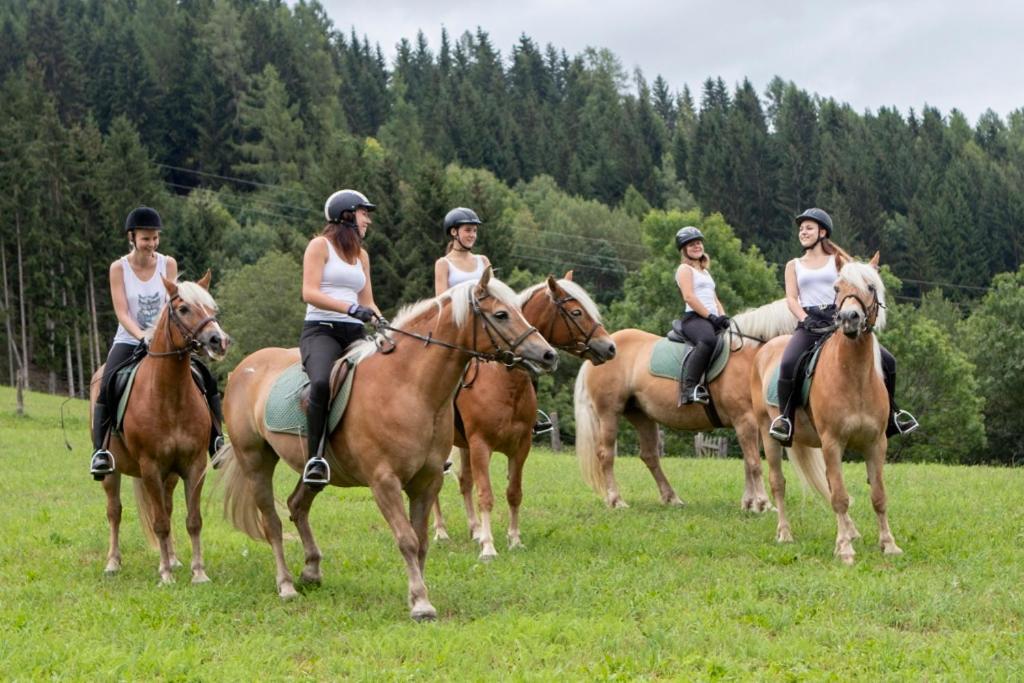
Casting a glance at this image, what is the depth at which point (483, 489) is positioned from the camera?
37.5 feet

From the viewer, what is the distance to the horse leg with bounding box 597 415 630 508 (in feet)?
48.8

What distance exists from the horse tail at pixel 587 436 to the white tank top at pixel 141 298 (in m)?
5.98

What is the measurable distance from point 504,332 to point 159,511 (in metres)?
4.01

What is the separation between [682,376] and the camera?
14.4 m

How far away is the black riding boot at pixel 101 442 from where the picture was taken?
Result: 10.5 meters

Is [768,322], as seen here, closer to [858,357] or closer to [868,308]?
[858,357]

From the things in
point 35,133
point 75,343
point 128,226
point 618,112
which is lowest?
point 75,343

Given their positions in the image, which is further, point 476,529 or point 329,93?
point 329,93

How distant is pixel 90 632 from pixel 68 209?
6041cm

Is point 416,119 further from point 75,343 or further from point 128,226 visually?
point 128,226

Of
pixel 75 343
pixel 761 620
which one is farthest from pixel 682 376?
pixel 75 343

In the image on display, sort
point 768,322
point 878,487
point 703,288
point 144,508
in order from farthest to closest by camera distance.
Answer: point 703,288 → point 768,322 → point 144,508 → point 878,487

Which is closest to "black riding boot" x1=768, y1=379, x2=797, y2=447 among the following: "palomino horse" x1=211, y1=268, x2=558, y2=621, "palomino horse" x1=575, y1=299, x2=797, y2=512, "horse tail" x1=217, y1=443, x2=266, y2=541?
"palomino horse" x1=575, y1=299, x2=797, y2=512

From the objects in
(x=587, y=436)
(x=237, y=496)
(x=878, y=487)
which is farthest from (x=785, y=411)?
(x=237, y=496)
